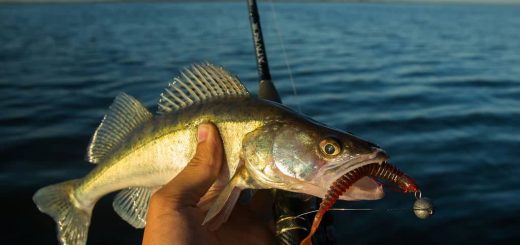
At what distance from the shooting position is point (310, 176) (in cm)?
316

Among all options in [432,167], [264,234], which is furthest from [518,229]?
[264,234]

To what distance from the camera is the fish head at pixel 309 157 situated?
3035mm

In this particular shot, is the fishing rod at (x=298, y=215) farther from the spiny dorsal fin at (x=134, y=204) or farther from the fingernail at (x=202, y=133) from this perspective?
the spiny dorsal fin at (x=134, y=204)

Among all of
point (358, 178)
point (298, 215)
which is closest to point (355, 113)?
point (298, 215)

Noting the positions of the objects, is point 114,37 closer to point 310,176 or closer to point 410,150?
point 410,150

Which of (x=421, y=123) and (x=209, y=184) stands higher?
(x=209, y=184)

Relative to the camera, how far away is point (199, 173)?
3248mm

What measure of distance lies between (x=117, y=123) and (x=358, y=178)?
2.43 m

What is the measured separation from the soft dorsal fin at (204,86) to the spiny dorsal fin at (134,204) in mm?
975

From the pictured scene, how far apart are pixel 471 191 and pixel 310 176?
4631mm

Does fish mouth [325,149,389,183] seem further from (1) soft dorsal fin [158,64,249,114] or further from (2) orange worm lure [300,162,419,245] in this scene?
(1) soft dorsal fin [158,64,249,114]

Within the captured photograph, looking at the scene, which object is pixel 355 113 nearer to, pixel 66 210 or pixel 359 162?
pixel 66 210

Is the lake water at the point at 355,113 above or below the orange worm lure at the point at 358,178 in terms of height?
below

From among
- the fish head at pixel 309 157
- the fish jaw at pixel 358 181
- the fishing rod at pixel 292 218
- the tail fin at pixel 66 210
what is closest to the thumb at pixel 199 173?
the fish head at pixel 309 157
